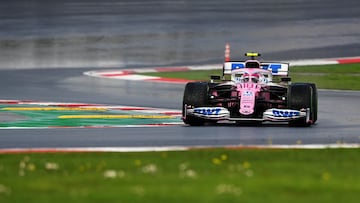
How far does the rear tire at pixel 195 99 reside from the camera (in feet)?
63.2

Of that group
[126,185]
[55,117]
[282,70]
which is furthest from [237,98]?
[126,185]

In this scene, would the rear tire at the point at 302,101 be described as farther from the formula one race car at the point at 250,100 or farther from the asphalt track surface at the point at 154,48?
the asphalt track surface at the point at 154,48

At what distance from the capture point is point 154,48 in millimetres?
34219

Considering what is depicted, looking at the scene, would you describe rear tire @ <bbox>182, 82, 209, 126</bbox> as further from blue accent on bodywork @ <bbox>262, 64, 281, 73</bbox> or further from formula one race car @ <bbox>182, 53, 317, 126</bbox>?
blue accent on bodywork @ <bbox>262, 64, 281, 73</bbox>

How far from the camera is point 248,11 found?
43.3 meters

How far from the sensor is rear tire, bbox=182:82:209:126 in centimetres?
1925

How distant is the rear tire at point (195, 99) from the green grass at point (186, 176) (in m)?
4.58

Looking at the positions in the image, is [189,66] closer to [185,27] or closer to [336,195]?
[185,27]

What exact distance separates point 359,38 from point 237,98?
657 inches

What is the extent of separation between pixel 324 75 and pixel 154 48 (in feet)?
23.7

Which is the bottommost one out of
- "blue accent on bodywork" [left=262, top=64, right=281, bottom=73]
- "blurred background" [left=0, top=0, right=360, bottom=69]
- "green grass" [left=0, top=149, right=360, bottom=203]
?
"blurred background" [left=0, top=0, right=360, bottom=69]

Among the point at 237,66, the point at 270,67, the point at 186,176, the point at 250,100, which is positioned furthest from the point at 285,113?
the point at 186,176

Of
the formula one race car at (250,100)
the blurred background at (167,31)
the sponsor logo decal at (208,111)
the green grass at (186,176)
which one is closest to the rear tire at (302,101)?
the formula one race car at (250,100)

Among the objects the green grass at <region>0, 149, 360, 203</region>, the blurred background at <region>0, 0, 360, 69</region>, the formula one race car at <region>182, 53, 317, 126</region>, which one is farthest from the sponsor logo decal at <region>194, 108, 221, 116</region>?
the blurred background at <region>0, 0, 360, 69</region>
